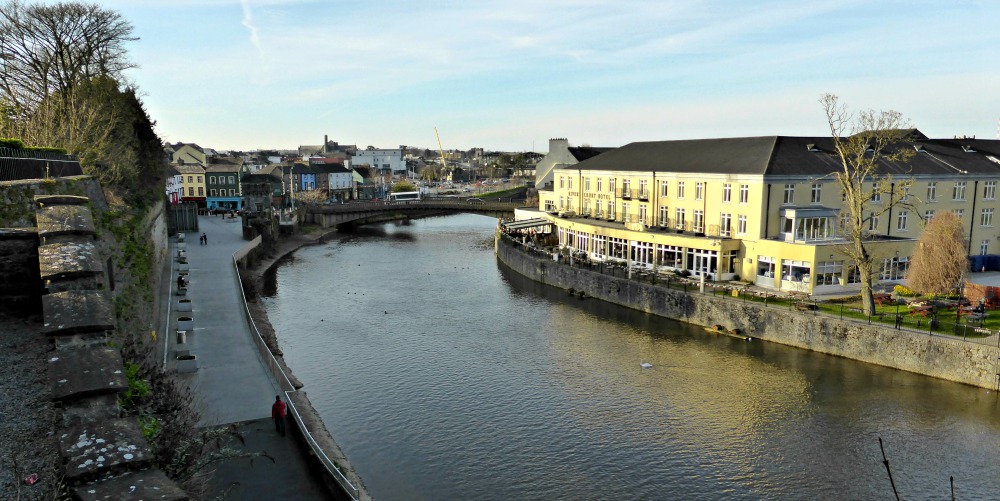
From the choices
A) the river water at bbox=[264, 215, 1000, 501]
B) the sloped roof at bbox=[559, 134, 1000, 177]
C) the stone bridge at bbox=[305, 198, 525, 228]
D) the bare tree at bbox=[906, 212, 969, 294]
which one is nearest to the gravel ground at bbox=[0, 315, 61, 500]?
the river water at bbox=[264, 215, 1000, 501]

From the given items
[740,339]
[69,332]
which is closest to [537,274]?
[740,339]

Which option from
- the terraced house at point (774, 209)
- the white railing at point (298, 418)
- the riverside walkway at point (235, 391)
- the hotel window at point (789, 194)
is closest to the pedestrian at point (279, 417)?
the riverside walkway at point (235, 391)

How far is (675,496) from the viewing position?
14.0m

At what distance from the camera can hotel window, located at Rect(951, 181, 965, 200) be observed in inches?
1283

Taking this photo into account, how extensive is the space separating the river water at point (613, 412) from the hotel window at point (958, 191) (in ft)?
53.7

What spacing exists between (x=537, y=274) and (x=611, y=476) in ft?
78.0

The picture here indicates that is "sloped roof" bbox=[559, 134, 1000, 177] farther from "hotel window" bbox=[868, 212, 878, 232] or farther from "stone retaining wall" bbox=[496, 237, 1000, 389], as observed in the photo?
"stone retaining wall" bbox=[496, 237, 1000, 389]

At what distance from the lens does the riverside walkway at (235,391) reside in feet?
39.2

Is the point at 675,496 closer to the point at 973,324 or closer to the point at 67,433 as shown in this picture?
the point at 67,433

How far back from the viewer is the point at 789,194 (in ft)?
98.5

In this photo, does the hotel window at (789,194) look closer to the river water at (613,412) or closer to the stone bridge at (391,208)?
the river water at (613,412)

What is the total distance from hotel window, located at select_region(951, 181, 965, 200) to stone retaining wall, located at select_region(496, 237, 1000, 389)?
50.6 ft

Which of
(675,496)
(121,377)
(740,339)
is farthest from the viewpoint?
(740,339)

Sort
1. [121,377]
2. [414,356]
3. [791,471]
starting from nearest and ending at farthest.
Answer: [121,377]
[791,471]
[414,356]
